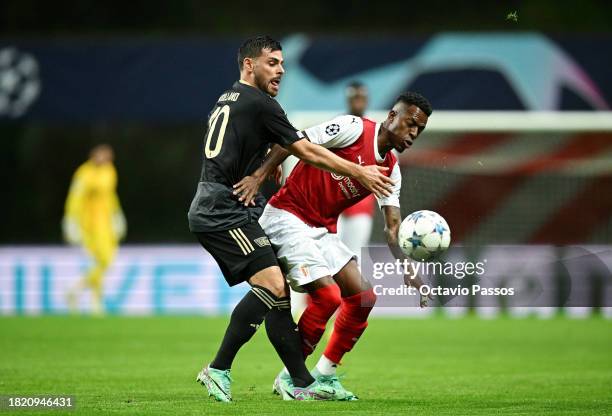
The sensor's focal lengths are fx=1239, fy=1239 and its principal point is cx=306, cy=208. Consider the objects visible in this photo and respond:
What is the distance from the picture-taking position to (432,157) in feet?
38.8

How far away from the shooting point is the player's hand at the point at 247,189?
24.1ft

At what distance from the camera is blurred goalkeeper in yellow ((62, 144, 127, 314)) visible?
16797mm

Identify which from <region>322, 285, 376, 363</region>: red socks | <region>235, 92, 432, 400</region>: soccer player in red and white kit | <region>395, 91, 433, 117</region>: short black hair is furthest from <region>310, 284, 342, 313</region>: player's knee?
<region>395, 91, 433, 117</region>: short black hair

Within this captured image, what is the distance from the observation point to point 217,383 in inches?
287

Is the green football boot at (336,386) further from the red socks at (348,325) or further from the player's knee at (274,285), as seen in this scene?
the player's knee at (274,285)

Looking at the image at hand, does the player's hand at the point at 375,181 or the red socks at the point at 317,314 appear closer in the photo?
the player's hand at the point at 375,181

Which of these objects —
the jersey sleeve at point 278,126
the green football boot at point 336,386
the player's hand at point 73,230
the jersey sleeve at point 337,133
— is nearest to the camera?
the jersey sleeve at point 278,126

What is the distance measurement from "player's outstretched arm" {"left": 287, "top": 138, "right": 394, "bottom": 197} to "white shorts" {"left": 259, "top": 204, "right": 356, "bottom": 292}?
66cm

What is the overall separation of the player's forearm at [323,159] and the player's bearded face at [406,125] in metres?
0.47

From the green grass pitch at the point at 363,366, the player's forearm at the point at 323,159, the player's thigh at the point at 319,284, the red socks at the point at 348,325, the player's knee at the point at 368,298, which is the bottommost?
the green grass pitch at the point at 363,366

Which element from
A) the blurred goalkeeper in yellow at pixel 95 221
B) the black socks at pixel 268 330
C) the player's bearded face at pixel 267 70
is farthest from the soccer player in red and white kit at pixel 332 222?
the blurred goalkeeper in yellow at pixel 95 221

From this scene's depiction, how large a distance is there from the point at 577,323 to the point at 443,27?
312 inches

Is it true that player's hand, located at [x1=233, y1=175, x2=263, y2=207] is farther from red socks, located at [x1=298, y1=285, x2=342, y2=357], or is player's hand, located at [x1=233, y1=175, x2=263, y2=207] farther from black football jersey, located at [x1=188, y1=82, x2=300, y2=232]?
red socks, located at [x1=298, y1=285, x2=342, y2=357]

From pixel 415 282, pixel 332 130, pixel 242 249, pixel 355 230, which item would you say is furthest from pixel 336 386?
pixel 355 230
